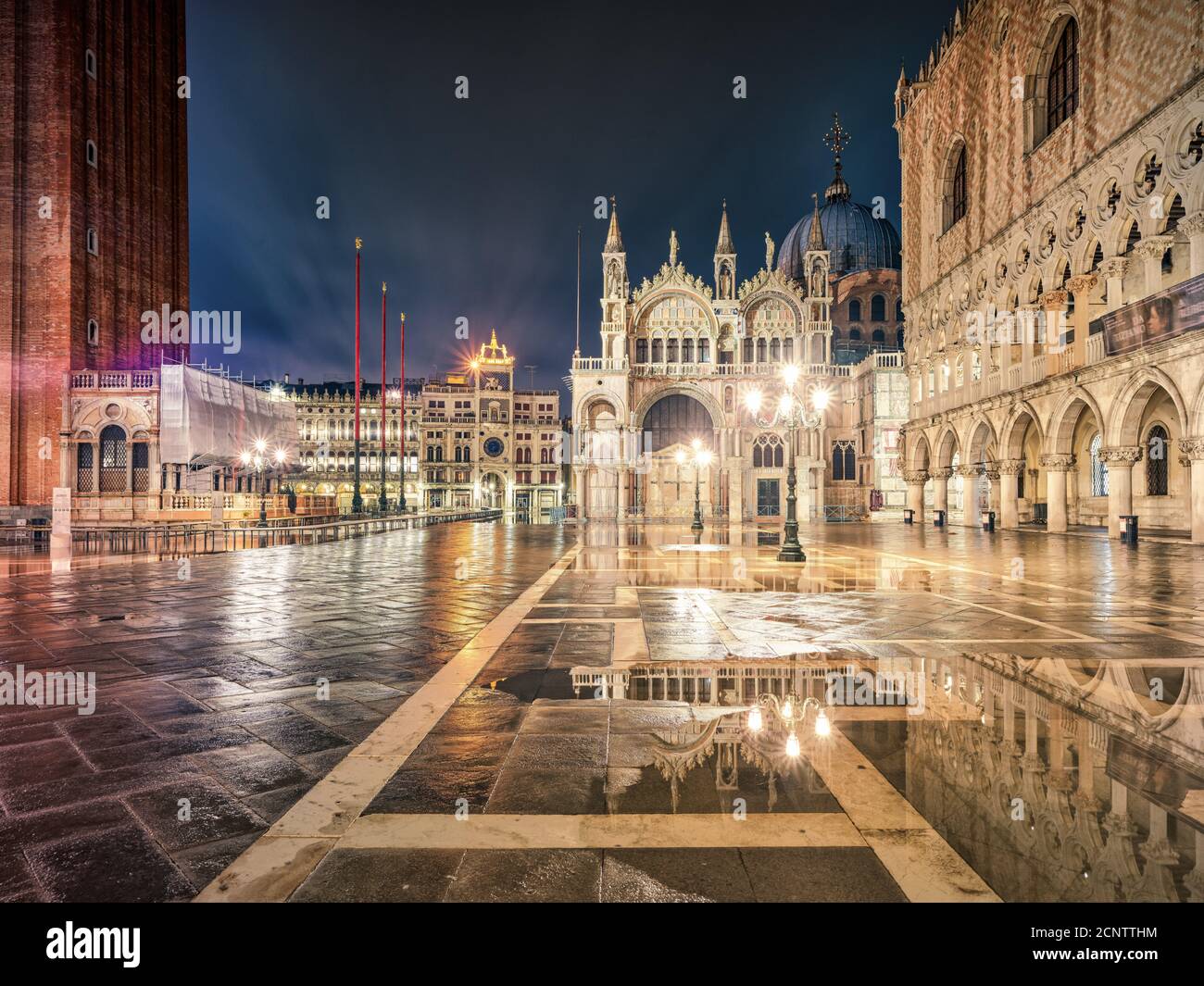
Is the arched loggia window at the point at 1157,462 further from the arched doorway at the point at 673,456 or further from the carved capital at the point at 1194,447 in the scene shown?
the arched doorway at the point at 673,456

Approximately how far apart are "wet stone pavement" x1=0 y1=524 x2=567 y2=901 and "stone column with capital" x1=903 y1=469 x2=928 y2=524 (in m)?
31.2

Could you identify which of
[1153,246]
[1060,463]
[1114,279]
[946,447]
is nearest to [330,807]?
[1153,246]

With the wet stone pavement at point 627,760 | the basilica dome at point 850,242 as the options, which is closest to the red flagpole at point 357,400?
the wet stone pavement at point 627,760

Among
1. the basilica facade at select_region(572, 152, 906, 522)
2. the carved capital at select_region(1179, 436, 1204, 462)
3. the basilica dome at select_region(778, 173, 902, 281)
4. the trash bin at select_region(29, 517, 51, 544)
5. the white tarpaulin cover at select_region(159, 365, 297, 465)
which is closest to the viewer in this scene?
the carved capital at select_region(1179, 436, 1204, 462)

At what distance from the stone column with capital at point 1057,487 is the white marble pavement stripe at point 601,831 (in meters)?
26.4

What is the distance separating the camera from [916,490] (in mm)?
36094

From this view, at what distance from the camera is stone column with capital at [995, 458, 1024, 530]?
87.9 ft

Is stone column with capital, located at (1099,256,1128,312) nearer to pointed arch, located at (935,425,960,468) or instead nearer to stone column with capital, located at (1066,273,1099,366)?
stone column with capital, located at (1066,273,1099,366)

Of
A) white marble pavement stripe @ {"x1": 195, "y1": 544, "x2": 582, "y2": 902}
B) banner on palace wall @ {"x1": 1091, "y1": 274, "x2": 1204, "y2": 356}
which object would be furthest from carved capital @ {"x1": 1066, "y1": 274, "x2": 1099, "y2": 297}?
white marble pavement stripe @ {"x1": 195, "y1": 544, "x2": 582, "y2": 902}

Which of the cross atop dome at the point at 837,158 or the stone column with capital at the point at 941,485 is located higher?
the cross atop dome at the point at 837,158

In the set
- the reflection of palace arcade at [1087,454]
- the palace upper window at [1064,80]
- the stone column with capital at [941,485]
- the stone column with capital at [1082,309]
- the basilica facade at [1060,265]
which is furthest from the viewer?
the stone column with capital at [941,485]

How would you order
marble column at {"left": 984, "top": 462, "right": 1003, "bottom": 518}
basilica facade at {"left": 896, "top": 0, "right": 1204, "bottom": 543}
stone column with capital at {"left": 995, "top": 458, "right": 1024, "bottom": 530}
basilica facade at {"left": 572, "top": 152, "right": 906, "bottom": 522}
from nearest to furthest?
basilica facade at {"left": 896, "top": 0, "right": 1204, "bottom": 543} < stone column with capital at {"left": 995, "top": 458, "right": 1024, "bottom": 530} < marble column at {"left": 984, "top": 462, "right": 1003, "bottom": 518} < basilica facade at {"left": 572, "top": 152, "right": 906, "bottom": 522}

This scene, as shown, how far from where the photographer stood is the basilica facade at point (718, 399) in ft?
139

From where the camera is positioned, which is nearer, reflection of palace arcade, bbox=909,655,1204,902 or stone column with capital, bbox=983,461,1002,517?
reflection of palace arcade, bbox=909,655,1204,902
